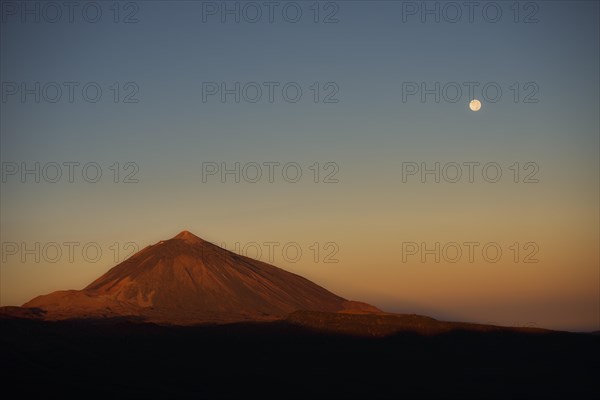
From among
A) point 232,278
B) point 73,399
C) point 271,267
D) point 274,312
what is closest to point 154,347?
point 73,399

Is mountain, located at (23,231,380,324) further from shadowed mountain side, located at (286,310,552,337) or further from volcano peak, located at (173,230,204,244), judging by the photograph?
shadowed mountain side, located at (286,310,552,337)

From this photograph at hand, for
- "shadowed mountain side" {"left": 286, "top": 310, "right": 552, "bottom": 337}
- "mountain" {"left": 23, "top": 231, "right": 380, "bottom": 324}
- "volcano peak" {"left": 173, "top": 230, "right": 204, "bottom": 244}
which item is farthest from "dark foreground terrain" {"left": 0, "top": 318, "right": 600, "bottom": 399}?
"volcano peak" {"left": 173, "top": 230, "right": 204, "bottom": 244}

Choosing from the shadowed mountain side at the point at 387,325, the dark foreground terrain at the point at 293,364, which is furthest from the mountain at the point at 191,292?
the dark foreground terrain at the point at 293,364

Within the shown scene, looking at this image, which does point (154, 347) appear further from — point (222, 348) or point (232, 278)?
point (232, 278)

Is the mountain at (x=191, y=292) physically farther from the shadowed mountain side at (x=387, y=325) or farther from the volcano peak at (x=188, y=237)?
the shadowed mountain side at (x=387, y=325)

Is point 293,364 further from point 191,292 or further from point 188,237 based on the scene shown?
point 188,237

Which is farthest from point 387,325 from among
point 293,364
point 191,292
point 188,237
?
point 188,237
